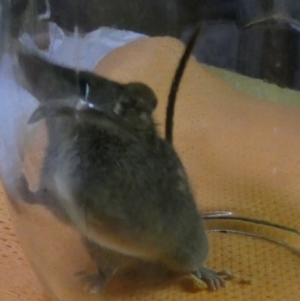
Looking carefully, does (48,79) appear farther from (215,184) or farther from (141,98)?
(215,184)

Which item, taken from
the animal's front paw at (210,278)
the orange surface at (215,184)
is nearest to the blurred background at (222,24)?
the orange surface at (215,184)

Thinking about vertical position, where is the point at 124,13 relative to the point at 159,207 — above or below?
above

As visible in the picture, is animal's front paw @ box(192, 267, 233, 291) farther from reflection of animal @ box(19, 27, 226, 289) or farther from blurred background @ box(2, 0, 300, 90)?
blurred background @ box(2, 0, 300, 90)

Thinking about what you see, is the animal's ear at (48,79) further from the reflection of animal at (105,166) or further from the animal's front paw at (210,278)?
the animal's front paw at (210,278)

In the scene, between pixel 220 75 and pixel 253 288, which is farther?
pixel 220 75

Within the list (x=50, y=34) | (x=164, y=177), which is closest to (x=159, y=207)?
(x=164, y=177)

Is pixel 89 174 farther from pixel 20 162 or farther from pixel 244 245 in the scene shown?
pixel 244 245

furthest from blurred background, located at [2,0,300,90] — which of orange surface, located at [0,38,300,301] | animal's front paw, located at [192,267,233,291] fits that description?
animal's front paw, located at [192,267,233,291]

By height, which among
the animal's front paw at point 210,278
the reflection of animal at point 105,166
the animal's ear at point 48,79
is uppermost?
the animal's ear at point 48,79
